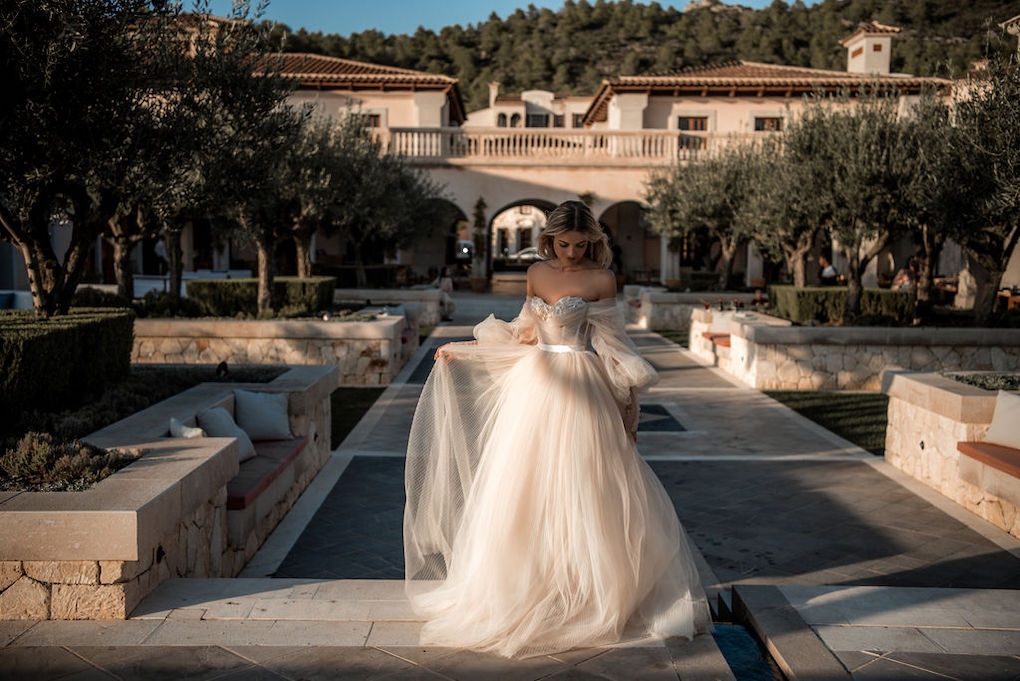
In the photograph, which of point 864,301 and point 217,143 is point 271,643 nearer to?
point 217,143

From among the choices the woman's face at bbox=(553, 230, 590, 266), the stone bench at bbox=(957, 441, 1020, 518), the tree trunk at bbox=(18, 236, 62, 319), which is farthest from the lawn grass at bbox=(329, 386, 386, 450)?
the stone bench at bbox=(957, 441, 1020, 518)

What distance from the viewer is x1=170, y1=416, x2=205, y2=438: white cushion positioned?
5.46 meters

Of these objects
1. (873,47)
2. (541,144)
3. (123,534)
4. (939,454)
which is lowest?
(939,454)

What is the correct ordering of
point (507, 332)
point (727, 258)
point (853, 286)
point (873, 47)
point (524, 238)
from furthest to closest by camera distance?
point (524, 238), point (873, 47), point (727, 258), point (853, 286), point (507, 332)

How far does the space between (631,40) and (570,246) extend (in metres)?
68.4

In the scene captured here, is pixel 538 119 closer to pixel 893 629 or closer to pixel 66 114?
pixel 66 114

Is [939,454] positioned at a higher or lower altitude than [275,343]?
lower

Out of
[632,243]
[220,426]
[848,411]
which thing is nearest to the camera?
[220,426]

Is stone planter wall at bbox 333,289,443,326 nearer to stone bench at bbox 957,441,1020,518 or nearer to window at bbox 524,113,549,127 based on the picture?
stone bench at bbox 957,441,1020,518

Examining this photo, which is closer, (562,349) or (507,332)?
(562,349)

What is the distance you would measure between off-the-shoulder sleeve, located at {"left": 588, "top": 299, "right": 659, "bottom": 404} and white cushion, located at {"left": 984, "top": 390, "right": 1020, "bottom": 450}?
3843mm

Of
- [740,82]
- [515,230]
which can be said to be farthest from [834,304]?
[515,230]

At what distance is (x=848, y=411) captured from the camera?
1112cm

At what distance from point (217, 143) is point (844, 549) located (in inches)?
311
